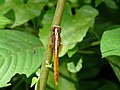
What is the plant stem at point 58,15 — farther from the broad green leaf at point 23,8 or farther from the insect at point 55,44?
the broad green leaf at point 23,8

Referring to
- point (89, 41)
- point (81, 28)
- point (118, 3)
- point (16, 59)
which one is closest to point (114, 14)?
point (118, 3)

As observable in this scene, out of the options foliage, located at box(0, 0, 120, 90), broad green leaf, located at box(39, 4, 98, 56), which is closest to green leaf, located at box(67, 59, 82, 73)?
foliage, located at box(0, 0, 120, 90)

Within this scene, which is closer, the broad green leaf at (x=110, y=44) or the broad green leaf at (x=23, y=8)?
the broad green leaf at (x=110, y=44)

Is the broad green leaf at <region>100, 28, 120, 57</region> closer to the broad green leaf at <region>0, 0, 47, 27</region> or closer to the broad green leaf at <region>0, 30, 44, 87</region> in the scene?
the broad green leaf at <region>0, 30, 44, 87</region>

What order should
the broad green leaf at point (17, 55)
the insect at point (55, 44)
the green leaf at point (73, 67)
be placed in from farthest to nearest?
the green leaf at point (73, 67) < the broad green leaf at point (17, 55) < the insect at point (55, 44)

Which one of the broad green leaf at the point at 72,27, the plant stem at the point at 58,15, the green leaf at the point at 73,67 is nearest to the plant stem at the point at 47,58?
the plant stem at the point at 58,15

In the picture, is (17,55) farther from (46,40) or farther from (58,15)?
(58,15)

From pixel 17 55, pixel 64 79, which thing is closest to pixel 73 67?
pixel 64 79
